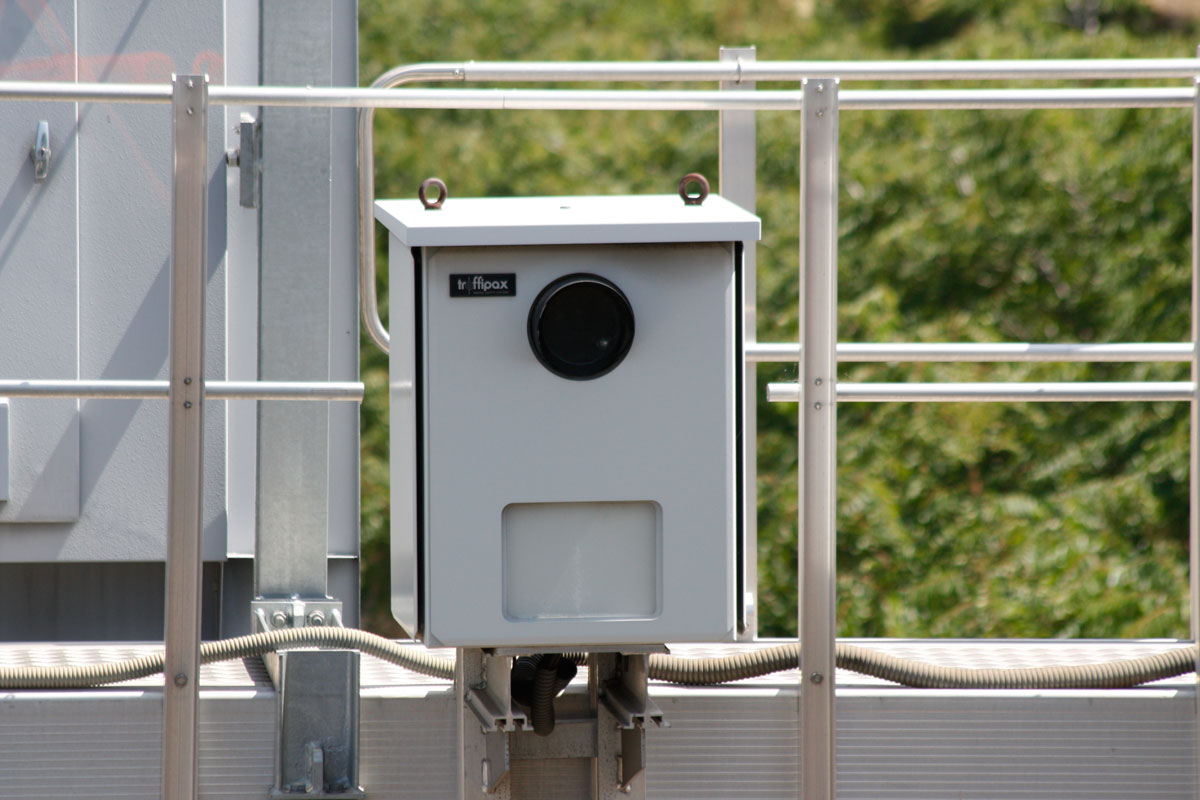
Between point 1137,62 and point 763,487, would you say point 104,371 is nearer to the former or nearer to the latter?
point 1137,62

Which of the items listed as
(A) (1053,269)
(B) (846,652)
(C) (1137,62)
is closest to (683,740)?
(B) (846,652)

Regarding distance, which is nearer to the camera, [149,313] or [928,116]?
[149,313]

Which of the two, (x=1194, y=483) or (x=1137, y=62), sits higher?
(x=1137, y=62)

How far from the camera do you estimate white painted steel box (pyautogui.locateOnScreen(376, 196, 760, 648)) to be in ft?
7.22

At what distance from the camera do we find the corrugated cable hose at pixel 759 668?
2.63 meters

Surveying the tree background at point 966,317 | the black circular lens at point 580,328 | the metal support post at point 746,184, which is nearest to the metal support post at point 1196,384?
the metal support post at point 746,184

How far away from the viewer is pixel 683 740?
2.60 m

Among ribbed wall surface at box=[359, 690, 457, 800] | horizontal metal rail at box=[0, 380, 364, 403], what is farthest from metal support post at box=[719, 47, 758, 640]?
horizontal metal rail at box=[0, 380, 364, 403]

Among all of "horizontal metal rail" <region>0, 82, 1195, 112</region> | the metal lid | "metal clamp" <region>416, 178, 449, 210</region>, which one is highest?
"horizontal metal rail" <region>0, 82, 1195, 112</region>

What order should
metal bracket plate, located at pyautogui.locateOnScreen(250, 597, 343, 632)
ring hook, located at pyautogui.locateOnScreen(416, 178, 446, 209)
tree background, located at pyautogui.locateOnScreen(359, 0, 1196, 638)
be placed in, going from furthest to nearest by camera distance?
tree background, located at pyautogui.locateOnScreen(359, 0, 1196, 638) < metal bracket plate, located at pyautogui.locateOnScreen(250, 597, 343, 632) < ring hook, located at pyautogui.locateOnScreen(416, 178, 446, 209)

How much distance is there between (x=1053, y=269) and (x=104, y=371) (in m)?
8.09

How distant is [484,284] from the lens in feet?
7.22

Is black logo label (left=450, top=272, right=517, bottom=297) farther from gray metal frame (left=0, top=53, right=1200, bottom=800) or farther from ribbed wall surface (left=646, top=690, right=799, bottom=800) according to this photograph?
ribbed wall surface (left=646, top=690, right=799, bottom=800)

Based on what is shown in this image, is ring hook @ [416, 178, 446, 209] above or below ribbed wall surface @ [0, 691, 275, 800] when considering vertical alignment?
above
